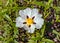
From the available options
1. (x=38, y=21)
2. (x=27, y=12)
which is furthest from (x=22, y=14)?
(x=38, y=21)

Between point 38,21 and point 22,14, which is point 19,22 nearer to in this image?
point 22,14

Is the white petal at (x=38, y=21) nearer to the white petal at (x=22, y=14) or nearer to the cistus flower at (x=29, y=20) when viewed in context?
the cistus flower at (x=29, y=20)

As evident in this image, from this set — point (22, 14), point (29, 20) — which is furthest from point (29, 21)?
point (22, 14)

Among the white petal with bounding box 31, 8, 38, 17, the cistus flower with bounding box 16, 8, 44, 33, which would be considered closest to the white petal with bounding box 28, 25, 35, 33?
the cistus flower with bounding box 16, 8, 44, 33

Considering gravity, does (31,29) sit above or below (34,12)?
below

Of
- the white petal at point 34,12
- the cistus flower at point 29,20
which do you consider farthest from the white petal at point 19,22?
the white petal at point 34,12

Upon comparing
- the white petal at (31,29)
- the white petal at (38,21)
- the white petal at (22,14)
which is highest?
the white petal at (22,14)

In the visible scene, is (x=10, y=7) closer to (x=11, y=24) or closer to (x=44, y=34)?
(x=11, y=24)

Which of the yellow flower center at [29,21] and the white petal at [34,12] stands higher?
the white petal at [34,12]

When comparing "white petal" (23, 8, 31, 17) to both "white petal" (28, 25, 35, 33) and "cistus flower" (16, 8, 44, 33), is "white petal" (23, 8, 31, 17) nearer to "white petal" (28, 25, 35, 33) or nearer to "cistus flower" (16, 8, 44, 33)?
"cistus flower" (16, 8, 44, 33)
